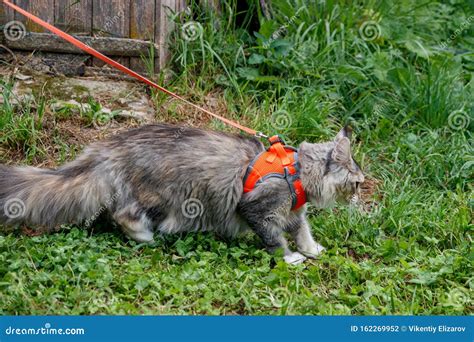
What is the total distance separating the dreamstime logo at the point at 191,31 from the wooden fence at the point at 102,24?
236 millimetres

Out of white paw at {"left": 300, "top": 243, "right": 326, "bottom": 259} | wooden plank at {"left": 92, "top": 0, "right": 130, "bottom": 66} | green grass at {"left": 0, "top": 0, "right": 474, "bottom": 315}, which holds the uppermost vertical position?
wooden plank at {"left": 92, "top": 0, "right": 130, "bottom": 66}

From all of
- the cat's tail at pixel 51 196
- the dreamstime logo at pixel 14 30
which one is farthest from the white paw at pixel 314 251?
the dreamstime logo at pixel 14 30

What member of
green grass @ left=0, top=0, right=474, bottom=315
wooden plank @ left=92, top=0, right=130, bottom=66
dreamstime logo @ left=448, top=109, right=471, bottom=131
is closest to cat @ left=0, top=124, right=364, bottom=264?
green grass @ left=0, top=0, right=474, bottom=315

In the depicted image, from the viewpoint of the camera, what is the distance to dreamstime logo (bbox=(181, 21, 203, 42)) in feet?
23.3

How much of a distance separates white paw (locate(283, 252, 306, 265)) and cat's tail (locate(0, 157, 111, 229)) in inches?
52.5

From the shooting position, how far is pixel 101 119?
658 cm

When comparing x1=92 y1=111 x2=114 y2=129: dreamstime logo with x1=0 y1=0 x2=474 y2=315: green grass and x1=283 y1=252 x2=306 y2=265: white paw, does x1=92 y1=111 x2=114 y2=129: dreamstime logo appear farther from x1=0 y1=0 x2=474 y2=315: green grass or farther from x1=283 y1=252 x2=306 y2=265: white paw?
x1=283 y1=252 x2=306 y2=265: white paw

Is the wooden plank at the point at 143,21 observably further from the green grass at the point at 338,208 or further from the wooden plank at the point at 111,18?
the green grass at the point at 338,208

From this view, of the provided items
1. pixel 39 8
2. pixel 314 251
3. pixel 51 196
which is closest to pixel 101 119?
pixel 39 8

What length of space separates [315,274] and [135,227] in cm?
129

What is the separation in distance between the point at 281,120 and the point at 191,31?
4.12 ft

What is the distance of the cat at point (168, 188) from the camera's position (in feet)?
17.1
